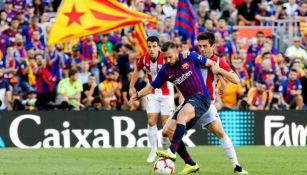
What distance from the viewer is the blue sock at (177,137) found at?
14.3 metres

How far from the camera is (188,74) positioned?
15047 mm

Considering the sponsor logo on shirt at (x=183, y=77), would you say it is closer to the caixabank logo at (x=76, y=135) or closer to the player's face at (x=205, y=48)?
the player's face at (x=205, y=48)

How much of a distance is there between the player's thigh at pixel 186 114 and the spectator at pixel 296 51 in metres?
15.0

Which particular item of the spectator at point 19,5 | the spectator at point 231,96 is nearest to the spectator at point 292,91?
the spectator at point 231,96

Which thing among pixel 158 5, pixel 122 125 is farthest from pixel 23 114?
pixel 158 5

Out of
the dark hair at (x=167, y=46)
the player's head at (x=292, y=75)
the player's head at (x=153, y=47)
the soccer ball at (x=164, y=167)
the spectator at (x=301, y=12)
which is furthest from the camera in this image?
the spectator at (x=301, y=12)

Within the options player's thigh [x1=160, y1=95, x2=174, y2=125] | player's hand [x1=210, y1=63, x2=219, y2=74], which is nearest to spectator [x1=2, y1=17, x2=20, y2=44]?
player's thigh [x1=160, y1=95, x2=174, y2=125]

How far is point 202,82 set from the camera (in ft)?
49.8

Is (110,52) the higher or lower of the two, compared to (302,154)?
higher

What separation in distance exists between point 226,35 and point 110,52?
357 cm

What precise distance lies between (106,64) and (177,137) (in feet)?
42.2

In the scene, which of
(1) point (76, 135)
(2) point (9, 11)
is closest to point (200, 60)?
(1) point (76, 135)

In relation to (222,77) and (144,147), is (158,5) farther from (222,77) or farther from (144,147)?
(222,77)

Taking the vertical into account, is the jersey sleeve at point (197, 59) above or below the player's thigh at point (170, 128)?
above
